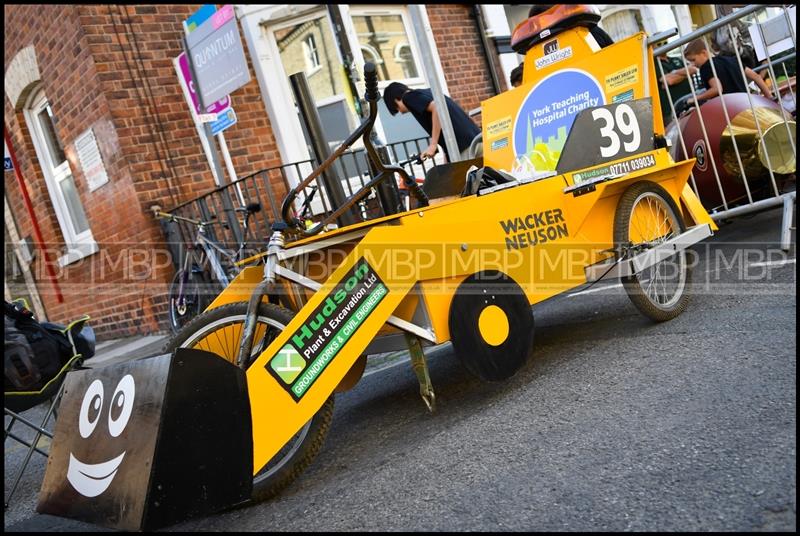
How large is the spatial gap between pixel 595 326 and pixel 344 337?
6.57 ft

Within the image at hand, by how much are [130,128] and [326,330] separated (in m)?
6.15

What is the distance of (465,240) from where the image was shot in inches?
130

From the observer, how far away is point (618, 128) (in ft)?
13.4

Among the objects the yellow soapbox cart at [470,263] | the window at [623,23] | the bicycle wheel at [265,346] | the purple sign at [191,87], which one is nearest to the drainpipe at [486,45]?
the window at [623,23]

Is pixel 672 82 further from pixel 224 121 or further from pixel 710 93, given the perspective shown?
pixel 224 121

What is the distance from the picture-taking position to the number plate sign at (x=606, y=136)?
4.05 metres

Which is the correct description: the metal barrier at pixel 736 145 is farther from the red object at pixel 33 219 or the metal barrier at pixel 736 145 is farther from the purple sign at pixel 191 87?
the red object at pixel 33 219

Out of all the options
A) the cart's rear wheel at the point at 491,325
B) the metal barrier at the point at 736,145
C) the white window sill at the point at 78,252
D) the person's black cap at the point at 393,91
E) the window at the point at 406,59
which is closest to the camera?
the cart's rear wheel at the point at 491,325

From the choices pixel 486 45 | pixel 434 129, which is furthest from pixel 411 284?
pixel 486 45

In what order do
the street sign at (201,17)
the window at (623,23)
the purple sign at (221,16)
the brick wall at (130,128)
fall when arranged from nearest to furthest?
the purple sign at (221,16) → the street sign at (201,17) → the brick wall at (130,128) → the window at (623,23)

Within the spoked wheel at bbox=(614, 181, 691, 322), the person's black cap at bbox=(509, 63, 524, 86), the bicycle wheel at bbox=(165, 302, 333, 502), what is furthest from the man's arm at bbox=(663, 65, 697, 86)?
the bicycle wheel at bbox=(165, 302, 333, 502)

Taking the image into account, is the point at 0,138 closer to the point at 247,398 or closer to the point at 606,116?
the point at 247,398

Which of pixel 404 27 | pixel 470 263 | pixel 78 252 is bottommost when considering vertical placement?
pixel 470 263

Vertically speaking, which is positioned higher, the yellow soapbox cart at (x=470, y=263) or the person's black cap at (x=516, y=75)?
the person's black cap at (x=516, y=75)
